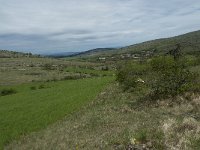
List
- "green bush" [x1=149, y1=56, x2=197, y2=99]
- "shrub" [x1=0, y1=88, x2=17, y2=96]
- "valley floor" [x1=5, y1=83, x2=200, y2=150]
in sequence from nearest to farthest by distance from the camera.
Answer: "valley floor" [x1=5, y1=83, x2=200, y2=150], "green bush" [x1=149, y1=56, x2=197, y2=99], "shrub" [x1=0, y1=88, x2=17, y2=96]

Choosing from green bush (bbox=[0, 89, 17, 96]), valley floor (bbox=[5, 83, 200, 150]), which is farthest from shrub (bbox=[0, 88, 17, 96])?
valley floor (bbox=[5, 83, 200, 150])

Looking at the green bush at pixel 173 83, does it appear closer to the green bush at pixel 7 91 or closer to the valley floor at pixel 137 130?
the valley floor at pixel 137 130

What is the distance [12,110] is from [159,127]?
28.1m

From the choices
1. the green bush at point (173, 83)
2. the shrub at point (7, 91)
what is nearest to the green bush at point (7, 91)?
the shrub at point (7, 91)

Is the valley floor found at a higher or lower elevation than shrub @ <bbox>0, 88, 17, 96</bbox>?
higher

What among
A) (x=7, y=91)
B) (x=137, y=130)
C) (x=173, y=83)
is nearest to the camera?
(x=137, y=130)

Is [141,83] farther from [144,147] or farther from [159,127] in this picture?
Result: [144,147]

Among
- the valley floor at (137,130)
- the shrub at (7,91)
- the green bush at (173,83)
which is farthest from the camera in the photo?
the shrub at (7,91)

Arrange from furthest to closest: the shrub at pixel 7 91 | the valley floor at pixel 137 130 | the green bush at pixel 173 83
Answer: the shrub at pixel 7 91
the green bush at pixel 173 83
the valley floor at pixel 137 130

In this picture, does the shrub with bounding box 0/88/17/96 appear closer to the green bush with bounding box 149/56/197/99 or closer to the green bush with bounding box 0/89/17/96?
the green bush with bounding box 0/89/17/96

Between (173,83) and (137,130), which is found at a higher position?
(173,83)

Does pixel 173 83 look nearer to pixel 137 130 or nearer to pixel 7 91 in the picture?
pixel 137 130

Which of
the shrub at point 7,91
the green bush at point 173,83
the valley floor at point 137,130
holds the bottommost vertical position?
the shrub at point 7,91

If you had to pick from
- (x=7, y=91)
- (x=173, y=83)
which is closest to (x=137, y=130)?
(x=173, y=83)
